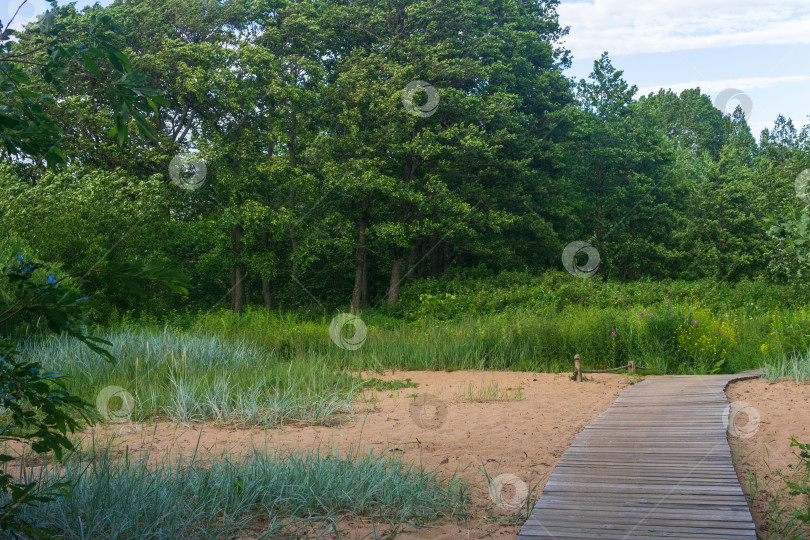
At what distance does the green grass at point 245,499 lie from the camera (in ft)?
9.09

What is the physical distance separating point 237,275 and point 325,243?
13.1 ft

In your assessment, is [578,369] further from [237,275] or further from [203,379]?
[237,275]

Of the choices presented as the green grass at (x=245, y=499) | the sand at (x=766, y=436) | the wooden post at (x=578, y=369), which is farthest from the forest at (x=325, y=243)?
the wooden post at (x=578, y=369)

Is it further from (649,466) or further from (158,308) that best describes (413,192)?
(649,466)

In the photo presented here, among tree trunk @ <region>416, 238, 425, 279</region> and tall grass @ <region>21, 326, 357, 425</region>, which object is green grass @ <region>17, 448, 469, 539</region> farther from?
tree trunk @ <region>416, 238, 425, 279</region>

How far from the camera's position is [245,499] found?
3.11m

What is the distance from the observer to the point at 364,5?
21.5m

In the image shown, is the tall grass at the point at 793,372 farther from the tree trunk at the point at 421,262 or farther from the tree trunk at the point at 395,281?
the tree trunk at the point at 421,262

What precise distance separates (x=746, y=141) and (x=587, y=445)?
41.6 metres

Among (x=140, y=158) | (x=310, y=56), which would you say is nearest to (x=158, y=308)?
(x=140, y=158)

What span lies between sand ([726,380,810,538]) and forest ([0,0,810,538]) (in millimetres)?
297

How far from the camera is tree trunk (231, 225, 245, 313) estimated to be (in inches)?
818

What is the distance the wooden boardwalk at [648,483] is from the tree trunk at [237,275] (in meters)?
17.2

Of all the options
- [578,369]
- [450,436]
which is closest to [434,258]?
[578,369]
